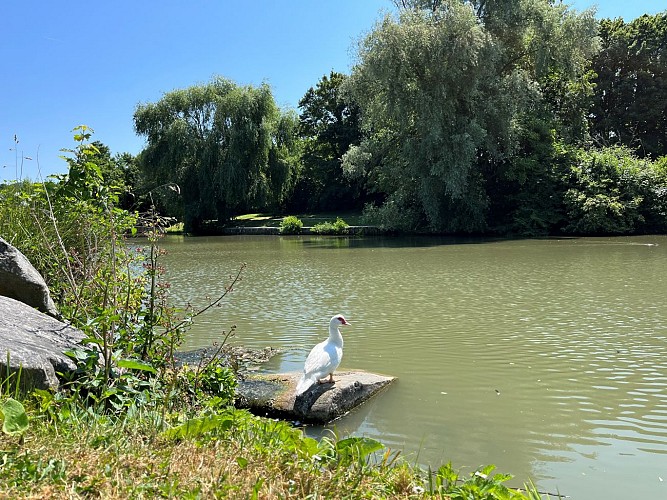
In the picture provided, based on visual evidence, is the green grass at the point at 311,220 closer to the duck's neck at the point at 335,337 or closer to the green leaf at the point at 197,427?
the duck's neck at the point at 335,337

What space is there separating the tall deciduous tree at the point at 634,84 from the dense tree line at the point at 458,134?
398 inches

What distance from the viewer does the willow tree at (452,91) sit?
85.3ft

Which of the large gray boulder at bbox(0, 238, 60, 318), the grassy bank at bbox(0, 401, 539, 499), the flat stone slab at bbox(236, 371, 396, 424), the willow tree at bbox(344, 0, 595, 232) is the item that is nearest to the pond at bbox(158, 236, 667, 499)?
the flat stone slab at bbox(236, 371, 396, 424)

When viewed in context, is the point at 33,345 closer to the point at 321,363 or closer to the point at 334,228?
the point at 321,363

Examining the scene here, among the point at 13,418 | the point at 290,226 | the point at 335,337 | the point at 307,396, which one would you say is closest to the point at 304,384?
the point at 307,396

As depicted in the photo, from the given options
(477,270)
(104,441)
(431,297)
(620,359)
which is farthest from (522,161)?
(104,441)

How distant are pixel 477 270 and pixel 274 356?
30.8 feet

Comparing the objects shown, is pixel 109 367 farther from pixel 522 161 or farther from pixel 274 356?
pixel 522 161

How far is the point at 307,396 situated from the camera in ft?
17.4

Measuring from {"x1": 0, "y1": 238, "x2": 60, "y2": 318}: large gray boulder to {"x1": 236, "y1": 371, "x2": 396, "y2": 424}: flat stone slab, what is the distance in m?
1.89

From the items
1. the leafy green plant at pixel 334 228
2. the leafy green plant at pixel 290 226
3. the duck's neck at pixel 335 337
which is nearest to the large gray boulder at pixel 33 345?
→ the duck's neck at pixel 335 337

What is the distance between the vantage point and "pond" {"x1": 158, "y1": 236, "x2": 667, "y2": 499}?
434 cm

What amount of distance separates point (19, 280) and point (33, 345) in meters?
1.36

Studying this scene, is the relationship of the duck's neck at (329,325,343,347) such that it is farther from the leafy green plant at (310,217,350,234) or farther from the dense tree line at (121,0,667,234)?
the leafy green plant at (310,217,350,234)
